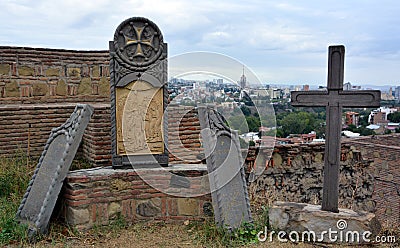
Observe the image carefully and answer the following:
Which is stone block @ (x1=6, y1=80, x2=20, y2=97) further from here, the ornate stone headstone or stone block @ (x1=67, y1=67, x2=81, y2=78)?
the ornate stone headstone

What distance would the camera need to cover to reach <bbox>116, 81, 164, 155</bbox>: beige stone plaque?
16.9 feet

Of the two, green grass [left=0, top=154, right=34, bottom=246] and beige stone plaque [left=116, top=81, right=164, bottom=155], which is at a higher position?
beige stone plaque [left=116, top=81, right=164, bottom=155]

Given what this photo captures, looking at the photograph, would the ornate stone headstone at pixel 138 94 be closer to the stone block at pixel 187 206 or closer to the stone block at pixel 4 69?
the stone block at pixel 187 206

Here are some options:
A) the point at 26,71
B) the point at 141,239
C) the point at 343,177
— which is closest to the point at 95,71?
the point at 26,71

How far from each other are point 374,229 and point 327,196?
0.54m

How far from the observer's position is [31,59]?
7.38 meters

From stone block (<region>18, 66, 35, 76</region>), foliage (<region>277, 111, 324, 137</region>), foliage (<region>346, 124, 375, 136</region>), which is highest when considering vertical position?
stone block (<region>18, 66, 35, 76</region>)

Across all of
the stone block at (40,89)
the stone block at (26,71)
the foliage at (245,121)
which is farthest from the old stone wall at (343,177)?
the stone block at (26,71)

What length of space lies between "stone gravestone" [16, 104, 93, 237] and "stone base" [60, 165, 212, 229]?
0.21 metres

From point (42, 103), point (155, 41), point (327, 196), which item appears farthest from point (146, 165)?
point (42, 103)

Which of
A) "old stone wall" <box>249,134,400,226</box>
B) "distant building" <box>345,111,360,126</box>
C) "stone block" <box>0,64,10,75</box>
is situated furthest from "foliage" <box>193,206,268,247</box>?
"distant building" <box>345,111,360,126</box>

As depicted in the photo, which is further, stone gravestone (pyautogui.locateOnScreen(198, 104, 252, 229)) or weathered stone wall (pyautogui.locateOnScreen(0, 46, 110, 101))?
weathered stone wall (pyautogui.locateOnScreen(0, 46, 110, 101))

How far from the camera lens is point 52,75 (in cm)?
756

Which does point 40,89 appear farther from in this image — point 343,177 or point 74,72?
point 343,177
